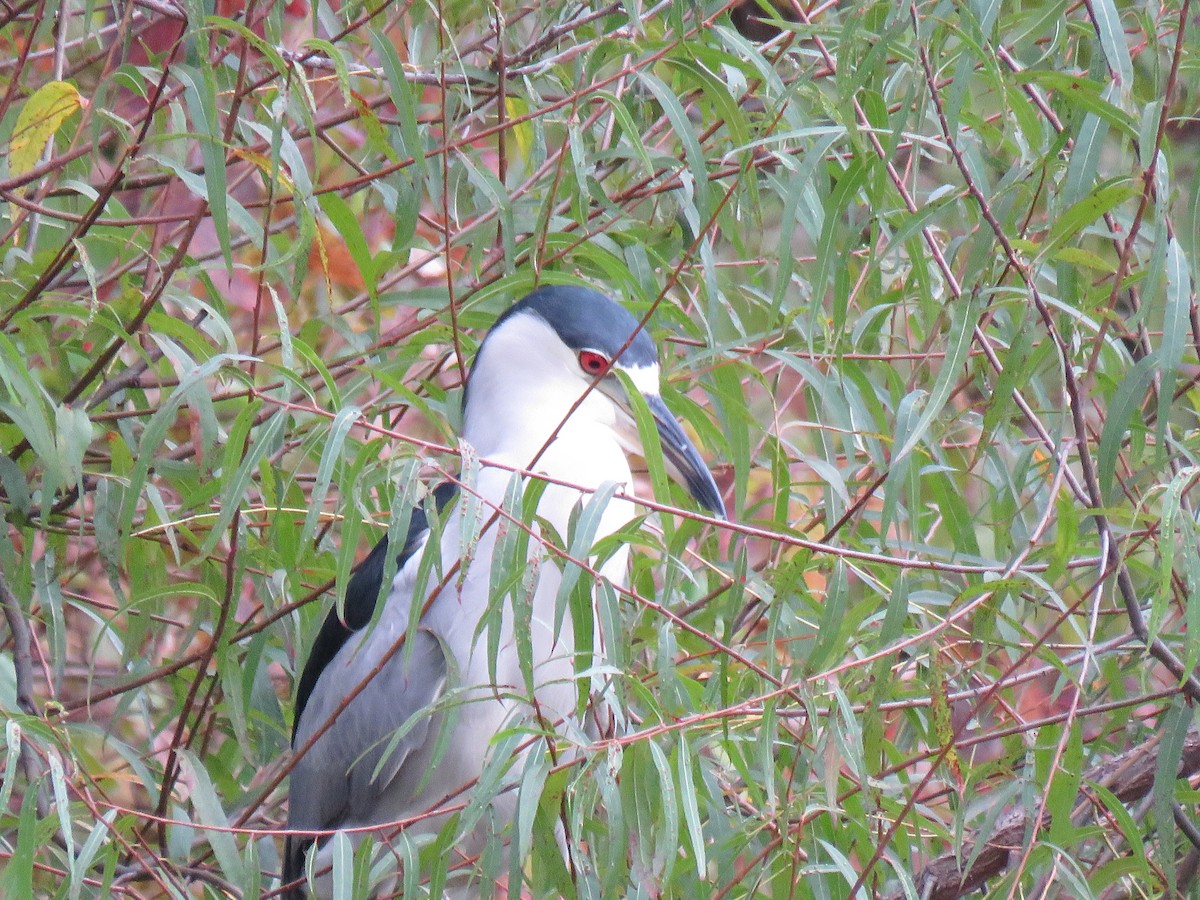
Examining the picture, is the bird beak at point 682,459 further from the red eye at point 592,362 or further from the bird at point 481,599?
the red eye at point 592,362

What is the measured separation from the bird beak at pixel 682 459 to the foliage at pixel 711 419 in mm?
59

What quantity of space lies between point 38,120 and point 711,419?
1.03 meters

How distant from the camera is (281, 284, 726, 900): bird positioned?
6.50ft

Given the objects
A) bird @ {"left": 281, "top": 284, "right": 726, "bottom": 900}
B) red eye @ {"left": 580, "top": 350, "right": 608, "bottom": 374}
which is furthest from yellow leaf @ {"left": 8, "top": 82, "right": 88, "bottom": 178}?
red eye @ {"left": 580, "top": 350, "right": 608, "bottom": 374}

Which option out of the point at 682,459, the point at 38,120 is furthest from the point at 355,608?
the point at 38,120

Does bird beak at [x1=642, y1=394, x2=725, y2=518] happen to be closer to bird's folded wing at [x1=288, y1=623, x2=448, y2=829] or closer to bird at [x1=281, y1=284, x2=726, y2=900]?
bird at [x1=281, y1=284, x2=726, y2=900]

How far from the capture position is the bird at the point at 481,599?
1982mm

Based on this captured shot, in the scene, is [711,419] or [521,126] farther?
[521,126]

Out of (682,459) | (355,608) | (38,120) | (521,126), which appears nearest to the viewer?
(38,120)

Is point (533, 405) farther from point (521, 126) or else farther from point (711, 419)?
point (521, 126)

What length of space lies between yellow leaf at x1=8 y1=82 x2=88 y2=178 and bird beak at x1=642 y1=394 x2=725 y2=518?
0.83m

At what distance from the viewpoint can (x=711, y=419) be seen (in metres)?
2.15

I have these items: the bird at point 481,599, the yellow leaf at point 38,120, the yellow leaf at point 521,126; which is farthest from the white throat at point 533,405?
the yellow leaf at point 38,120

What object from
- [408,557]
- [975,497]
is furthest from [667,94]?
[975,497]
